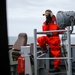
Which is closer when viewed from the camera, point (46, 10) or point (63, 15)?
point (63, 15)

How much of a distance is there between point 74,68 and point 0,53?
4016 millimetres

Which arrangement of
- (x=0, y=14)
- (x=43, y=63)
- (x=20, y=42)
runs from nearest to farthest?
(x=0, y=14) < (x=43, y=63) < (x=20, y=42)

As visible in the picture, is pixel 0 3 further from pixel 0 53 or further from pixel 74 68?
pixel 74 68

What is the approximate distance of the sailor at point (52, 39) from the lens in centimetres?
587

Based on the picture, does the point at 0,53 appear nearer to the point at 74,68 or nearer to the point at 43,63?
the point at 74,68

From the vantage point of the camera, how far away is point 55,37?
5922 mm

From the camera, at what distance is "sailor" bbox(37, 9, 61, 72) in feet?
19.2

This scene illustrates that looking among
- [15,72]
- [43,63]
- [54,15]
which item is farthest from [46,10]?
[15,72]

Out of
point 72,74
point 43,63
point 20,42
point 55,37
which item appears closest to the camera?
point 72,74

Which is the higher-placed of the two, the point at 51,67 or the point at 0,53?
the point at 0,53

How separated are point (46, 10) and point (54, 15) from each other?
0.73ft

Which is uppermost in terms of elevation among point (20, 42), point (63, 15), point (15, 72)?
point (63, 15)

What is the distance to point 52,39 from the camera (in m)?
5.94

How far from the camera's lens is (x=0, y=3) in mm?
1585
